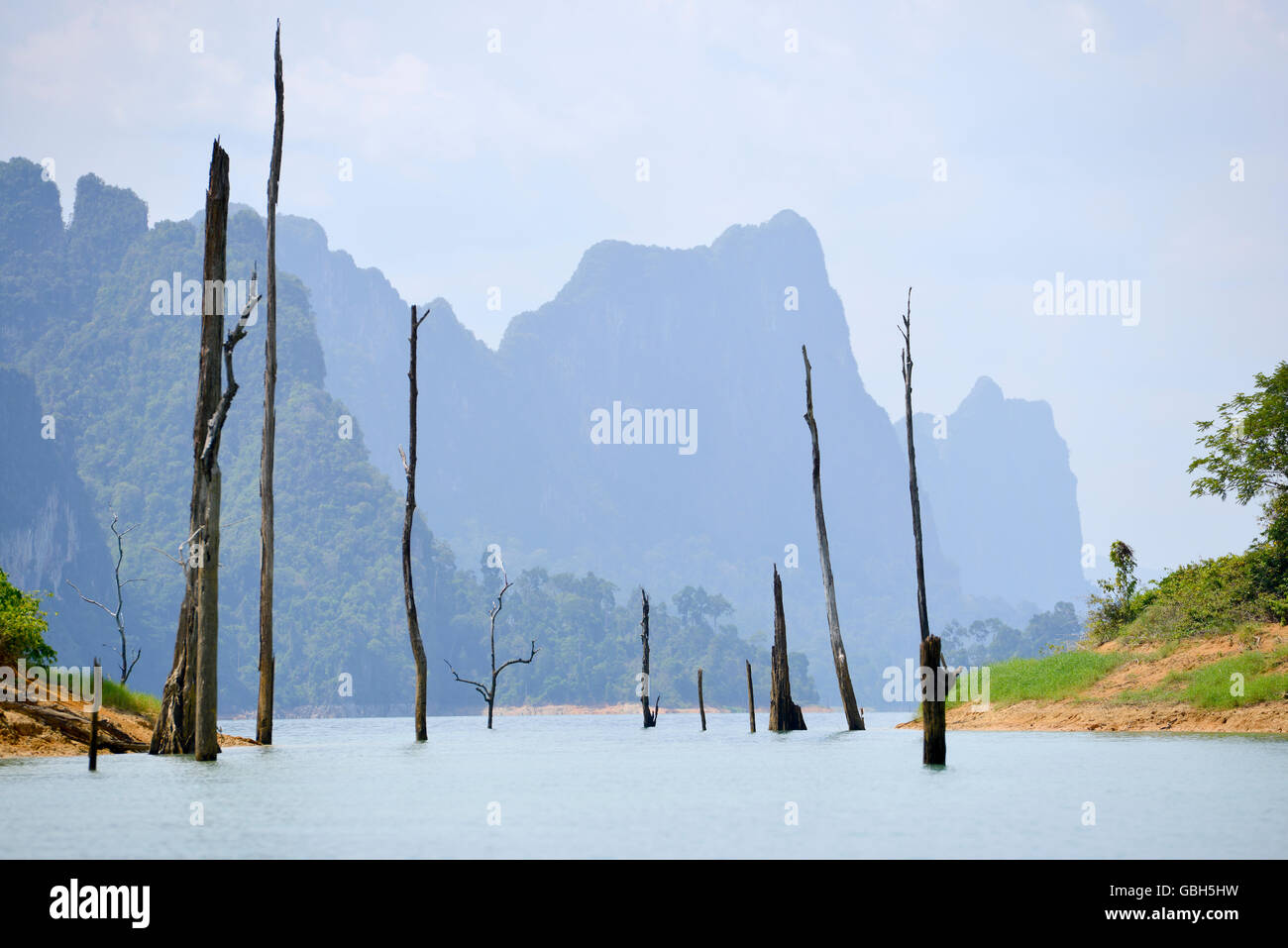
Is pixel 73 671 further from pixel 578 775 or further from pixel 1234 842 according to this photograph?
pixel 1234 842

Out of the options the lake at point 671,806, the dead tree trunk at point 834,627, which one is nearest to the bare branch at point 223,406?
the lake at point 671,806

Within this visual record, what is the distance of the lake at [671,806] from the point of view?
10117 mm

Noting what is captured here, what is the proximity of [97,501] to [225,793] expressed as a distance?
148 meters

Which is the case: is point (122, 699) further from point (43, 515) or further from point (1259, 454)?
point (43, 515)

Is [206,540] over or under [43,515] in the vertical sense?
under

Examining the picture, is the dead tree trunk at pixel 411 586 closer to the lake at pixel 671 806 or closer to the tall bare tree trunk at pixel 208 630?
the lake at pixel 671 806

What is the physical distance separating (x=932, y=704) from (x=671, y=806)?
754cm

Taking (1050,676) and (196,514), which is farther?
(1050,676)

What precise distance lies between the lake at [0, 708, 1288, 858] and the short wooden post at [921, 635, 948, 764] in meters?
0.47

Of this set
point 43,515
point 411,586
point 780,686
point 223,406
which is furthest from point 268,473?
point 43,515

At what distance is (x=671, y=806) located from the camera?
1369 centimetres

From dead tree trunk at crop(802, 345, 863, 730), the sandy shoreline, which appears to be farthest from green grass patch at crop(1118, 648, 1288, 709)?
dead tree trunk at crop(802, 345, 863, 730)

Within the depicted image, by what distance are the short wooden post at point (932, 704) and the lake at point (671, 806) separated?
1.56 feet
